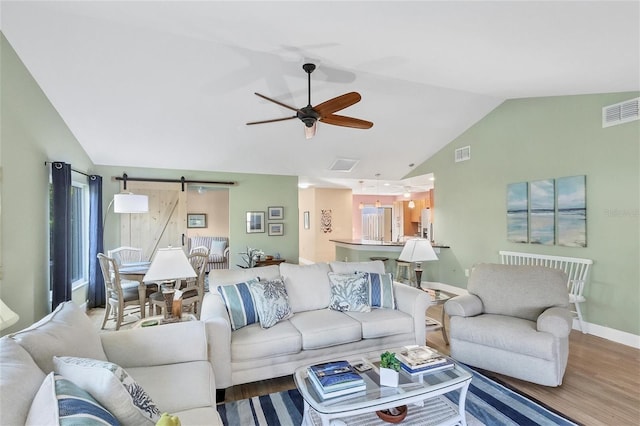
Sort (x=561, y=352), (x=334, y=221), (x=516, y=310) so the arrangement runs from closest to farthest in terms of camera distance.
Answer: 1. (x=561, y=352)
2. (x=516, y=310)
3. (x=334, y=221)

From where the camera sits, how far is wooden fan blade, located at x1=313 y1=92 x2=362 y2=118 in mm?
2893

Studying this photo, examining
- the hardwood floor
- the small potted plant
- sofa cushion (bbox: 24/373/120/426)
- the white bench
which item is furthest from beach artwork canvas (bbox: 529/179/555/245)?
sofa cushion (bbox: 24/373/120/426)

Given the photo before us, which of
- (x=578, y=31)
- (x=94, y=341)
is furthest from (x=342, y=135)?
(x=94, y=341)

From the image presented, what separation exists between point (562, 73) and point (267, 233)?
5322 mm

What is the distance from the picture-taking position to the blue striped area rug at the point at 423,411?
2.13 meters

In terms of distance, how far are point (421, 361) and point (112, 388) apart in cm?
173

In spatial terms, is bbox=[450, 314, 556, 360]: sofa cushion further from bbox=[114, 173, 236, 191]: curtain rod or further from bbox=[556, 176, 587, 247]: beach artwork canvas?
bbox=[114, 173, 236, 191]: curtain rod

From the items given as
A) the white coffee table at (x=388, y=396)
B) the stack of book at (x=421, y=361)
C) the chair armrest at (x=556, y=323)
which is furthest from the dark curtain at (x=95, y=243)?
the chair armrest at (x=556, y=323)

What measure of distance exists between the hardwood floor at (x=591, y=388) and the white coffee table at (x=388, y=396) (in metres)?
0.79

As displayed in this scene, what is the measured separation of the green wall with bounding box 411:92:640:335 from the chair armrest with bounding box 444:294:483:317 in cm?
186

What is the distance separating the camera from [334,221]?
9.77m

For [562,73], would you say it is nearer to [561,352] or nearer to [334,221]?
[561,352]

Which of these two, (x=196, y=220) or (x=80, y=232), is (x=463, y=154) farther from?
(x=196, y=220)

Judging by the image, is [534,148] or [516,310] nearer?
[516,310]
